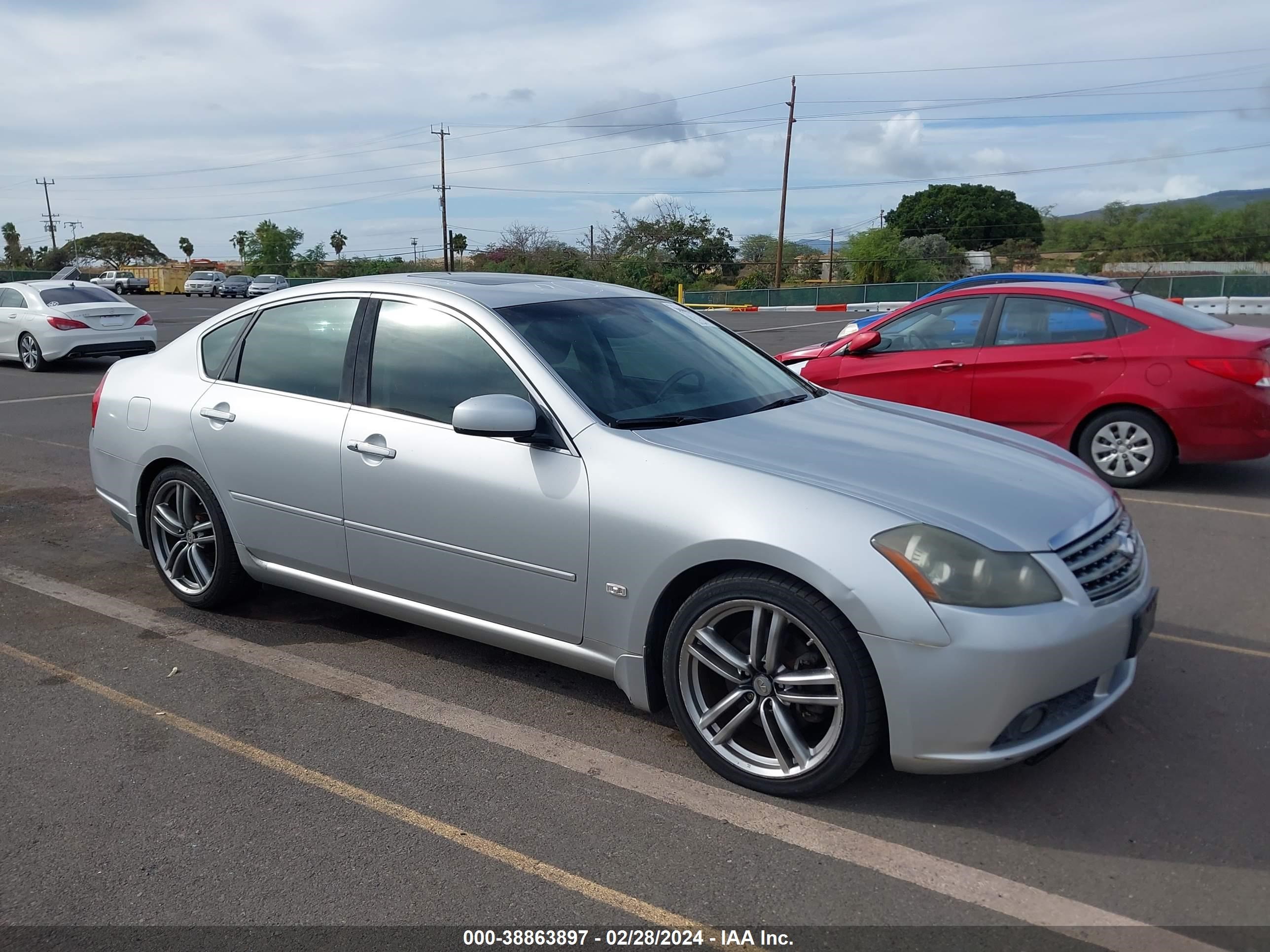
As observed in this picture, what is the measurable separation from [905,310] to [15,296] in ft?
50.7

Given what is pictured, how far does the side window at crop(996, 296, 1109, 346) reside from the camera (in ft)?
26.8

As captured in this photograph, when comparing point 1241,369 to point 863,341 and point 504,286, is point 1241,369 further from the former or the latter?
point 504,286

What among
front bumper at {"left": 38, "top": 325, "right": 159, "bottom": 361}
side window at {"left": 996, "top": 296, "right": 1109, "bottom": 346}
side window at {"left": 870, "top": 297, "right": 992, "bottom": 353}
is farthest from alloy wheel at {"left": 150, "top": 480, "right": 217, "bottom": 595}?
front bumper at {"left": 38, "top": 325, "right": 159, "bottom": 361}

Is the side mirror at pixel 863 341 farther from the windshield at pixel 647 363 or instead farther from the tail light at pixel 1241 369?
the windshield at pixel 647 363

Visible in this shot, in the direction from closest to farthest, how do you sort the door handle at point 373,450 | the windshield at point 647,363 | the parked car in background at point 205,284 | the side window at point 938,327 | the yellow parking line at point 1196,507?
the windshield at point 647,363 < the door handle at point 373,450 < the yellow parking line at point 1196,507 < the side window at point 938,327 < the parked car in background at point 205,284

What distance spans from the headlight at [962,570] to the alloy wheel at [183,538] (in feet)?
10.8

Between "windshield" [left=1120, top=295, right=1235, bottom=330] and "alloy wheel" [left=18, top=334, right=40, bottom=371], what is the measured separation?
626 inches

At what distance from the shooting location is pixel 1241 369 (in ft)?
24.8

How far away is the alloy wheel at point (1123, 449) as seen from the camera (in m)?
7.92

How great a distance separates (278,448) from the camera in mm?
4633

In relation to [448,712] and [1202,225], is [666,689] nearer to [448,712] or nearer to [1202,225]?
[448,712]

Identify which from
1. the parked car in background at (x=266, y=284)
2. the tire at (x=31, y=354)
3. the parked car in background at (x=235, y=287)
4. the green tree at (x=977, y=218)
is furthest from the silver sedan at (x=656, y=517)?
the green tree at (x=977, y=218)

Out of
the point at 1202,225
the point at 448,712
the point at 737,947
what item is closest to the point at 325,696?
the point at 448,712

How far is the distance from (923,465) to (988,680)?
0.89 metres
